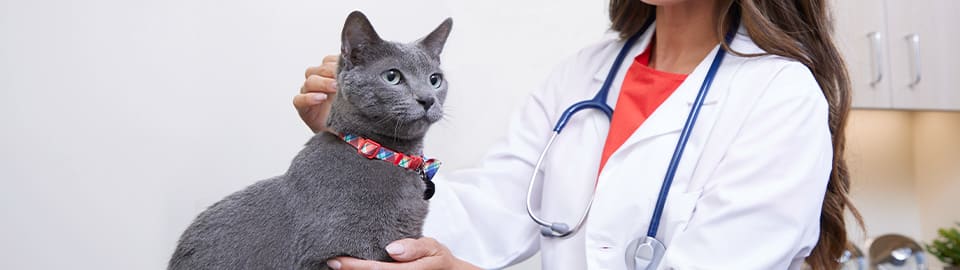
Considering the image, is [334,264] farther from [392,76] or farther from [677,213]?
[677,213]

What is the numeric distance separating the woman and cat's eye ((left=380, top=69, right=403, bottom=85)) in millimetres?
178

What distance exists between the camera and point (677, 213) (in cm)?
101

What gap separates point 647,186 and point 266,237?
0.53 m

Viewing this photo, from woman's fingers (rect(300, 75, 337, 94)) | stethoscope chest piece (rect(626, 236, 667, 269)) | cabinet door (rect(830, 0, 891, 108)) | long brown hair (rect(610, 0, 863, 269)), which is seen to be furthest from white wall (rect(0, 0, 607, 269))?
cabinet door (rect(830, 0, 891, 108))

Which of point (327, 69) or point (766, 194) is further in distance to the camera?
point (327, 69)

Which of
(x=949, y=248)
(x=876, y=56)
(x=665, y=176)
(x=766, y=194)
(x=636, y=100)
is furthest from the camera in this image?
A: (x=949, y=248)

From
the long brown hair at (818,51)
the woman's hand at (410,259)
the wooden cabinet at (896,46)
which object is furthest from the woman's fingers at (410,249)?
the wooden cabinet at (896,46)

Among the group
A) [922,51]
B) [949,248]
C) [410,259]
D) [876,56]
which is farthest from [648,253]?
[949,248]

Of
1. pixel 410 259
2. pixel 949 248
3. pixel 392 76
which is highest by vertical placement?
pixel 392 76

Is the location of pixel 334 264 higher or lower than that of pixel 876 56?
higher

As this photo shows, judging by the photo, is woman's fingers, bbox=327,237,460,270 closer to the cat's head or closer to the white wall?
the cat's head

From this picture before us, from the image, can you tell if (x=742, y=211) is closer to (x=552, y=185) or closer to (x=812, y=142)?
(x=812, y=142)

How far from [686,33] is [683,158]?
27 centimetres

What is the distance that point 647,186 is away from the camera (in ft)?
3.45
